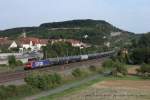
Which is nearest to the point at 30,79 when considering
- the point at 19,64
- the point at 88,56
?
the point at 19,64

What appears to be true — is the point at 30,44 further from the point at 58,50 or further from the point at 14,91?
the point at 14,91

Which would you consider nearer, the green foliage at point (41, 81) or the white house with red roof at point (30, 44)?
the green foliage at point (41, 81)

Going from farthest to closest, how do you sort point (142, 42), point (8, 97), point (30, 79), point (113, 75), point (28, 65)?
point (142, 42) → point (28, 65) → point (113, 75) → point (30, 79) → point (8, 97)

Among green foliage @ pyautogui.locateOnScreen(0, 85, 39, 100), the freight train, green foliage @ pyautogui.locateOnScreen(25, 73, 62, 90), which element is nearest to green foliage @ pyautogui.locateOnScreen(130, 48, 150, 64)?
the freight train

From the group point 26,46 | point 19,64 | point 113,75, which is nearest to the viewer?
point 113,75

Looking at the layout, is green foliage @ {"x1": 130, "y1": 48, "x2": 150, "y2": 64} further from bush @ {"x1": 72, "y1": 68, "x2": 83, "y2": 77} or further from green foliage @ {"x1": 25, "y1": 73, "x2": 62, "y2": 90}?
green foliage @ {"x1": 25, "y1": 73, "x2": 62, "y2": 90}

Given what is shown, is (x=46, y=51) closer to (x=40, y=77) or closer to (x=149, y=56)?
(x=149, y=56)

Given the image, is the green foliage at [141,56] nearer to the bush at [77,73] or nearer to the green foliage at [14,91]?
the bush at [77,73]

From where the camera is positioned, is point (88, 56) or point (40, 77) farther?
point (88, 56)

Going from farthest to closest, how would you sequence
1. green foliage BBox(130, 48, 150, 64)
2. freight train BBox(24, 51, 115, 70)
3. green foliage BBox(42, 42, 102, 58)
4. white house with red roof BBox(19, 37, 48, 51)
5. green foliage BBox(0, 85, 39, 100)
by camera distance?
white house with red roof BBox(19, 37, 48, 51) → green foliage BBox(42, 42, 102, 58) → green foliage BBox(130, 48, 150, 64) → freight train BBox(24, 51, 115, 70) → green foliage BBox(0, 85, 39, 100)

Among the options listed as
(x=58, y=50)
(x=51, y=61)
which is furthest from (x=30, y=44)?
Answer: (x=51, y=61)

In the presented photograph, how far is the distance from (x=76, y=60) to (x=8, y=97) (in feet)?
268

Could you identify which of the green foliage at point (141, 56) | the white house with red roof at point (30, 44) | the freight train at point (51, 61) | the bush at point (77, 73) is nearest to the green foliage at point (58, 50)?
the freight train at point (51, 61)

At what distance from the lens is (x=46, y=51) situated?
124m
